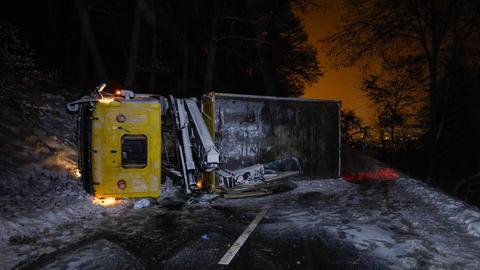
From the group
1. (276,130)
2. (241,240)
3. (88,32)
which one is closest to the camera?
(241,240)

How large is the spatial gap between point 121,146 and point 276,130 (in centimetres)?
525

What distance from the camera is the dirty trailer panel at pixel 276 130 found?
459 inches

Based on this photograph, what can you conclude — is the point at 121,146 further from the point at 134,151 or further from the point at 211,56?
the point at 211,56

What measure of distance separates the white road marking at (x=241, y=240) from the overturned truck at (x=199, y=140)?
5.95ft

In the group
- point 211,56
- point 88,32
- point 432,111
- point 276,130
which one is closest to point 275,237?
point 276,130

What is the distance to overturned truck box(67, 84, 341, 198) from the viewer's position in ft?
29.0

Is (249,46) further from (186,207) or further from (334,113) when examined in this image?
(186,207)

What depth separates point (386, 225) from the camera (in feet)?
25.6

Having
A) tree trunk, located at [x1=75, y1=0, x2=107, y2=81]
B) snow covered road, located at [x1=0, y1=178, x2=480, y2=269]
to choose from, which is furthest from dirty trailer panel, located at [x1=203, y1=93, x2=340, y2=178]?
tree trunk, located at [x1=75, y1=0, x2=107, y2=81]

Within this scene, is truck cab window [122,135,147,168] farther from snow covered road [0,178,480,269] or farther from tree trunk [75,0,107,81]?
tree trunk [75,0,107,81]

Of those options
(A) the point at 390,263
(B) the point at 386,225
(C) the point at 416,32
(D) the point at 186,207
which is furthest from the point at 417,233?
(C) the point at 416,32

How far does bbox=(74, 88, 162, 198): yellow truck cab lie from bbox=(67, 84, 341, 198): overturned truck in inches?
0.8

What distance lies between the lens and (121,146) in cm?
890

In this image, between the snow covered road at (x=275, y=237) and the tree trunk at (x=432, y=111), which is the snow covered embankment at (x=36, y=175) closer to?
the snow covered road at (x=275, y=237)
